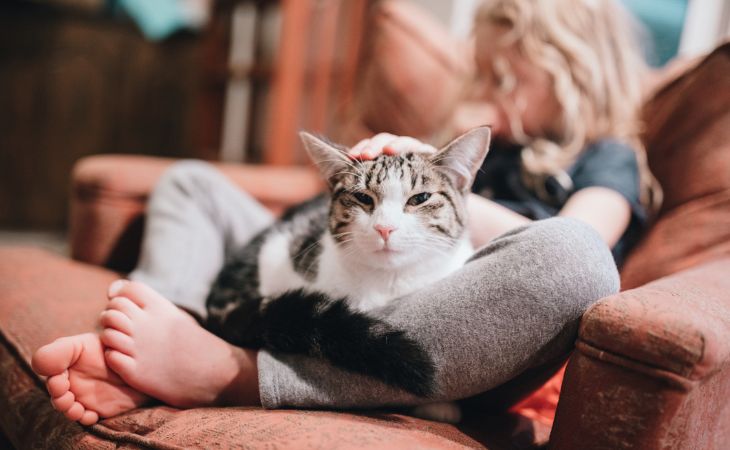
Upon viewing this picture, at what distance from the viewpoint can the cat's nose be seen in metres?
0.76

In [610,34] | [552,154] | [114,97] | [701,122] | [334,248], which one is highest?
[610,34]

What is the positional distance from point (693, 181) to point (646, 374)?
0.55 metres

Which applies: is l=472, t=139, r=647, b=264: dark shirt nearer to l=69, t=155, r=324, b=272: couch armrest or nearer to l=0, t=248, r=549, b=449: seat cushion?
l=0, t=248, r=549, b=449: seat cushion

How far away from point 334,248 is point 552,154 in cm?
56

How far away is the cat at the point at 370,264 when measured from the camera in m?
0.69

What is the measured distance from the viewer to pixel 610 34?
125cm

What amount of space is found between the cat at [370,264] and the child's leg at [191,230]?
7.2 inches

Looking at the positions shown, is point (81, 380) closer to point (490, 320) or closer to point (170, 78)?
point (490, 320)

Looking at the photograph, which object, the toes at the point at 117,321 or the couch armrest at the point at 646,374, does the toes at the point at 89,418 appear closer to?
the toes at the point at 117,321

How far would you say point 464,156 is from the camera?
→ 2.68 ft

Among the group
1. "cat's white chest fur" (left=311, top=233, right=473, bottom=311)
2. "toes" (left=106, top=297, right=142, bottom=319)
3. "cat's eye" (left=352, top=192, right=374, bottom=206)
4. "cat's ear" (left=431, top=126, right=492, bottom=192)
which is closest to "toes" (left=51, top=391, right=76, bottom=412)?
"toes" (left=106, top=297, right=142, bottom=319)

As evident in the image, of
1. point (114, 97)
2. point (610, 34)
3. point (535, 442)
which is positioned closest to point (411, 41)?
point (610, 34)

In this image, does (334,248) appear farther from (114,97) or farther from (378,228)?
(114,97)

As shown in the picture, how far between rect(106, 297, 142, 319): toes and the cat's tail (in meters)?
0.17
